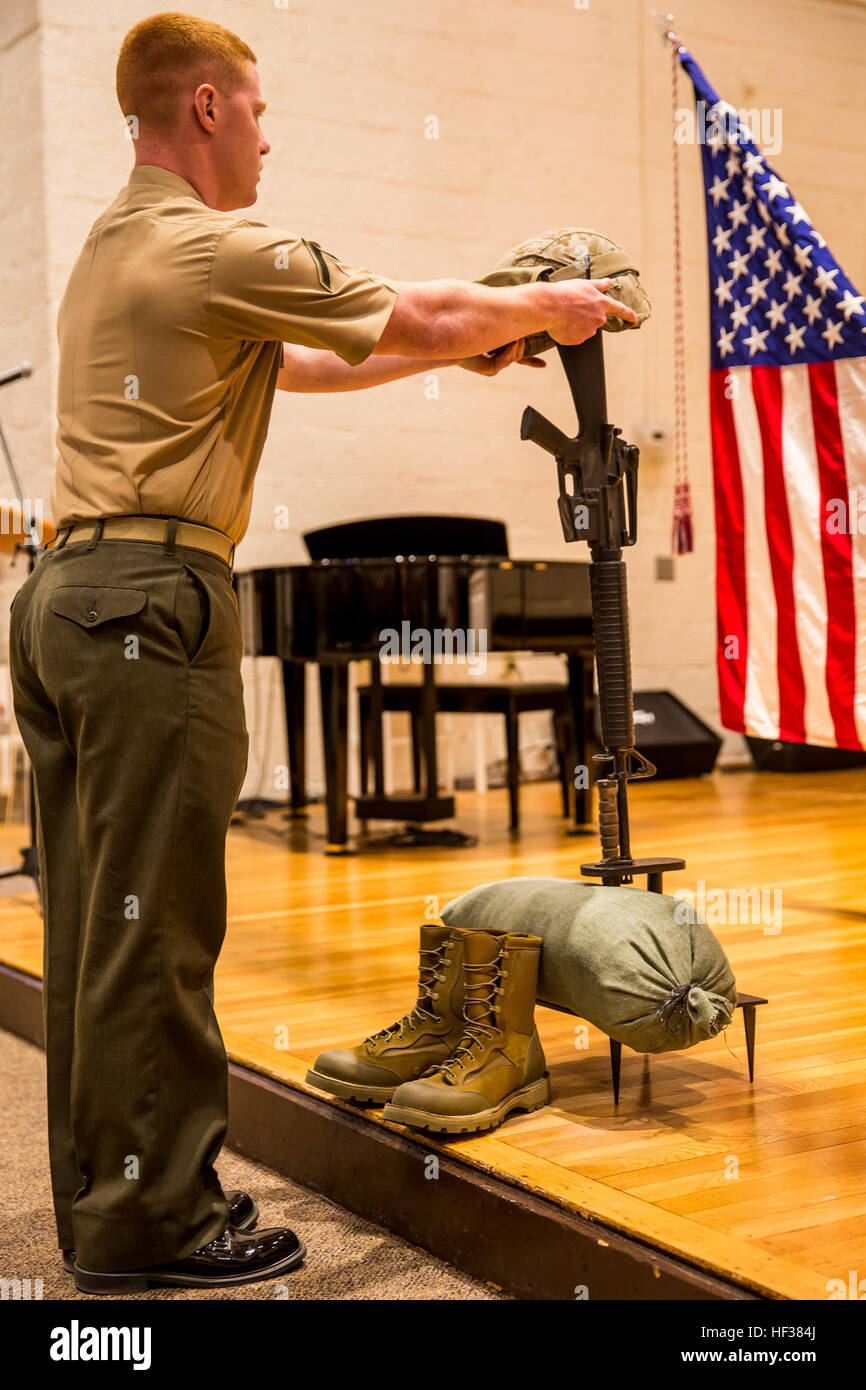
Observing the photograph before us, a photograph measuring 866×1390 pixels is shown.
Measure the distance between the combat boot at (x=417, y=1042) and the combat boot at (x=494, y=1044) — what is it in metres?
0.03

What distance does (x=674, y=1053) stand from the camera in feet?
7.70

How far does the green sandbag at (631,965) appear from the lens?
6.35 feet

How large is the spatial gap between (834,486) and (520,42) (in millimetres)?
4948

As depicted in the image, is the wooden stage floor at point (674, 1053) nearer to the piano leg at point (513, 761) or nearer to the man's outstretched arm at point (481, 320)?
the piano leg at point (513, 761)

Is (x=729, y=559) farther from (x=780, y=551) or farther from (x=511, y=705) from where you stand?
(x=511, y=705)

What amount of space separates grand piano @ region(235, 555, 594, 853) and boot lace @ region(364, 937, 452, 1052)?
8.59ft

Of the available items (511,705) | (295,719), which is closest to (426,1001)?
(511,705)

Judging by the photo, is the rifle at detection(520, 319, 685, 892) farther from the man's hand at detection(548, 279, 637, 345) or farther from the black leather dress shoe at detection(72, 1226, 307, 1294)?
the black leather dress shoe at detection(72, 1226, 307, 1294)

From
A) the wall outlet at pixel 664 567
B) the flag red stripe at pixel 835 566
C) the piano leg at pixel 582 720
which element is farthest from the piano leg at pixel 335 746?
the wall outlet at pixel 664 567

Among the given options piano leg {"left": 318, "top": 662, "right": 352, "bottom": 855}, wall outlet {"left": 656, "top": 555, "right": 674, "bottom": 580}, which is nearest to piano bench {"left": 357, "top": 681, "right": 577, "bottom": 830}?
piano leg {"left": 318, "top": 662, "right": 352, "bottom": 855}

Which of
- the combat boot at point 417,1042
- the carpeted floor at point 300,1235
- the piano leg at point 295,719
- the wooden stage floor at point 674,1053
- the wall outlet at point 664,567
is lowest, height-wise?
the carpeted floor at point 300,1235

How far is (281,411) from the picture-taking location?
6824 millimetres

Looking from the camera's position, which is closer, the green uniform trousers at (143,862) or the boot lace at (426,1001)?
the green uniform trousers at (143,862)

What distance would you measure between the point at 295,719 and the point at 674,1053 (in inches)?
147
